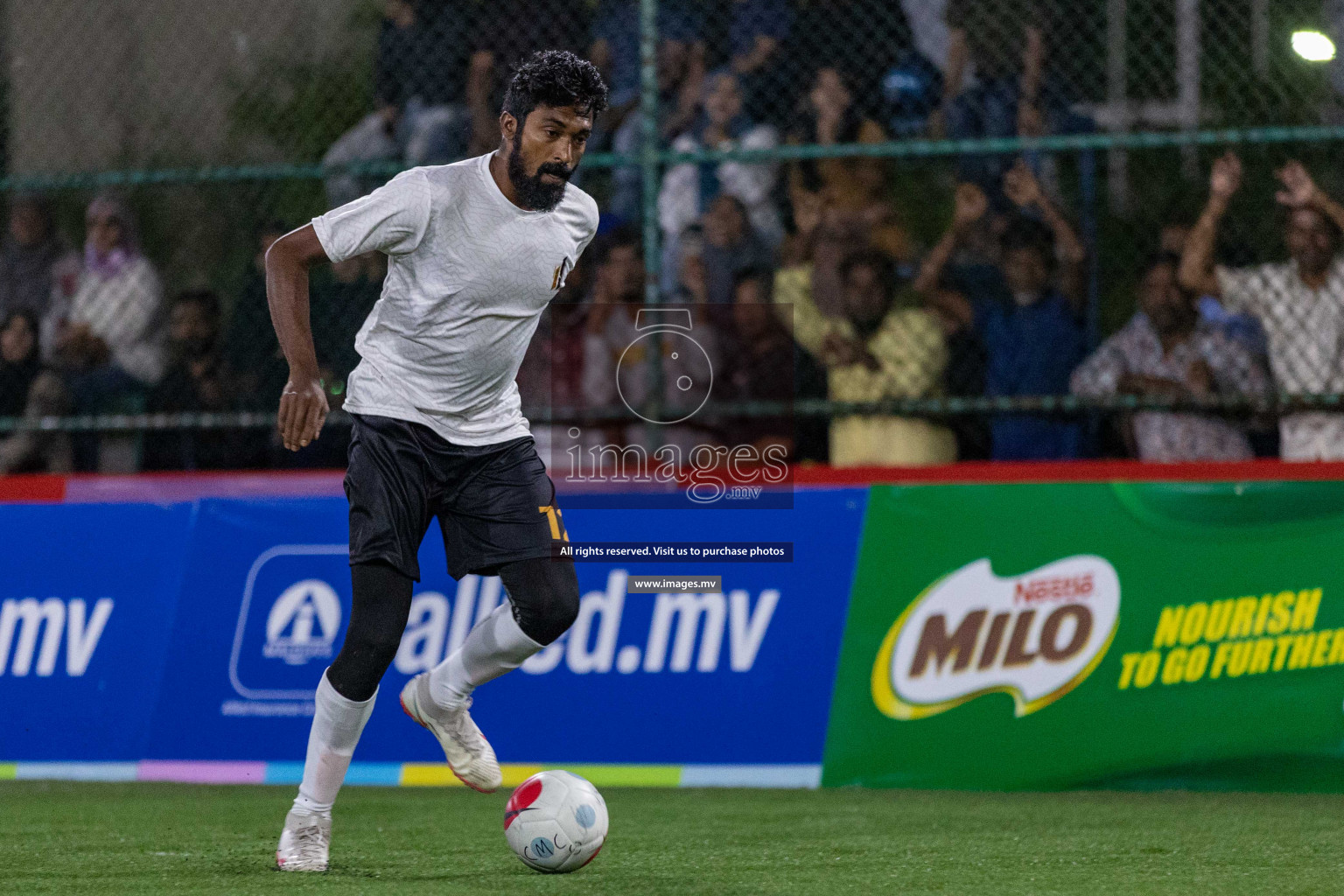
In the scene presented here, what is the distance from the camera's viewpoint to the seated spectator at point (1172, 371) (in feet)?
24.0

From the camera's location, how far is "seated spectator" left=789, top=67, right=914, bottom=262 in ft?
26.7

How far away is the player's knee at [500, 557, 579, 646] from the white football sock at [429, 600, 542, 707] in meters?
0.06

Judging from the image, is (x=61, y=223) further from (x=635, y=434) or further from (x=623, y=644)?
(x=623, y=644)

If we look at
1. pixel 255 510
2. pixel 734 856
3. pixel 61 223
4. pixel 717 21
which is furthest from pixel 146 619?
pixel 717 21

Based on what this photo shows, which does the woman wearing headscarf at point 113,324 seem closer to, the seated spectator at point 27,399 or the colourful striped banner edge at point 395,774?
the seated spectator at point 27,399

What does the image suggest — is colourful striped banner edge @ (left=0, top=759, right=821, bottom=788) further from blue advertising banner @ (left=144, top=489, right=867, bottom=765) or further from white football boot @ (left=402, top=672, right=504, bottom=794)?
white football boot @ (left=402, top=672, right=504, bottom=794)

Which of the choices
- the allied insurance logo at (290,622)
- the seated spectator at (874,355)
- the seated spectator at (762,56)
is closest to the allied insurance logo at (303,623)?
the allied insurance logo at (290,622)

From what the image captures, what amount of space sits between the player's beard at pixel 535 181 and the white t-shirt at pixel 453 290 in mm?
38

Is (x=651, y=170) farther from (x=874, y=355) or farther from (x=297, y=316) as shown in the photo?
(x=297, y=316)

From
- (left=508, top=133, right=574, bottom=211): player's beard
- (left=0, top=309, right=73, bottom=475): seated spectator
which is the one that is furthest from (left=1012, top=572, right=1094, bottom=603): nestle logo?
(left=0, top=309, right=73, bottom=475): seated spectator

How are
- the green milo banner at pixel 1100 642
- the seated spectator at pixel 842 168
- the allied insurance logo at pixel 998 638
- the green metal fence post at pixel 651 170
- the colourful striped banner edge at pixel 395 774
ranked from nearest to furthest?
the green milo banner at pixel 1100 642
the allied insurance logo at pixel 998 638
the colourful striped banner edge at pixel 395 774
the green metal fence post at pixel 651 170
the seated spectator at pixel 842 168

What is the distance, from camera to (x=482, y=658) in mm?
5188

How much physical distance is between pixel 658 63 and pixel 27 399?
339 cm

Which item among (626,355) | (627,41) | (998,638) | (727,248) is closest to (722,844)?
(998,638)
